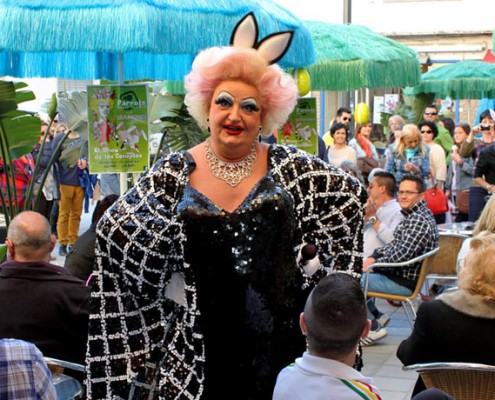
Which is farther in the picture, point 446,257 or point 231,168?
point 446,257

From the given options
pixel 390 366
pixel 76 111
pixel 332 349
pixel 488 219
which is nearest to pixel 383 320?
pixel 390 366

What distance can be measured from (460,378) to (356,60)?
716 centimetres

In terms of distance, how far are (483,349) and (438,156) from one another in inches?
331

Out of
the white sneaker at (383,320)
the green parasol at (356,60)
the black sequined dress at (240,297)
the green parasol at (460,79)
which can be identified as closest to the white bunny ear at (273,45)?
the black sequined dress at (240,297)

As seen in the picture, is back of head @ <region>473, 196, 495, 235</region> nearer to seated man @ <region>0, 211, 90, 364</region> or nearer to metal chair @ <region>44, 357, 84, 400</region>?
seated man @ <region>0, 211, 90, 364</region>

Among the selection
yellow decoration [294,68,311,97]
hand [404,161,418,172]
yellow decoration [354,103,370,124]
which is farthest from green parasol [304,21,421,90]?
yellow decoration [354,103,370,124]

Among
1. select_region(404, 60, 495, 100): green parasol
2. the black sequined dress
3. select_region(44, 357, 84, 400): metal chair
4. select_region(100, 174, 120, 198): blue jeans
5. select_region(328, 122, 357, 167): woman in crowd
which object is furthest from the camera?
select_region(404, 60, 495, 100): green parasol

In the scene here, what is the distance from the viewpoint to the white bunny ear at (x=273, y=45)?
11.3 feet

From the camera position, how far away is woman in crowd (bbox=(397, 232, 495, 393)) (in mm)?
3744

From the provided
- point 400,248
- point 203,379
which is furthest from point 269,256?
point 400,248

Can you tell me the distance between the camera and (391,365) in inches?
272

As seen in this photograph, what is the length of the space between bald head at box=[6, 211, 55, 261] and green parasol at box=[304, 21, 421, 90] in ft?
20.3

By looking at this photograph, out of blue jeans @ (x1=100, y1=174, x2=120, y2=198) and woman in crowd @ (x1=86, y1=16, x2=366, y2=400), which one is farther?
blue jeans @ (x1=100, y1=174, x2=120, y2=198)

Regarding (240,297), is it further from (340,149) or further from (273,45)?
(340,149)
